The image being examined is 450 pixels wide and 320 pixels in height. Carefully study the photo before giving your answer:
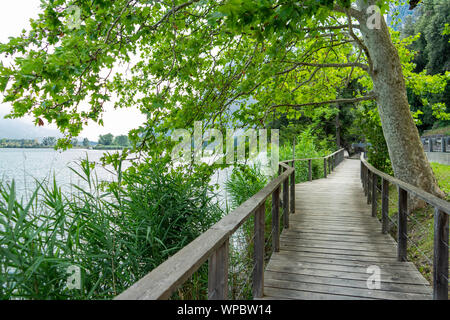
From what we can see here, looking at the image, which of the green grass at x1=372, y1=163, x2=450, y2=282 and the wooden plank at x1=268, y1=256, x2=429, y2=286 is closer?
Result: the wooden plank at x1=268, y1=256, x2=429, y2=286

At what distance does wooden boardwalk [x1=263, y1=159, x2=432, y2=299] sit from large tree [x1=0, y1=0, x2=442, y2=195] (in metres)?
1.85

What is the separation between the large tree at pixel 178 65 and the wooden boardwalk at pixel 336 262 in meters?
1.85

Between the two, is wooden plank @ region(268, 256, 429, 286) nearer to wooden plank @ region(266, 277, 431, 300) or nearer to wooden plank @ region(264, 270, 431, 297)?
wooden plank @ region(264, 270, 431, 297)

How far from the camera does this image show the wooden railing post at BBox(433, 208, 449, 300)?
9.12 ft

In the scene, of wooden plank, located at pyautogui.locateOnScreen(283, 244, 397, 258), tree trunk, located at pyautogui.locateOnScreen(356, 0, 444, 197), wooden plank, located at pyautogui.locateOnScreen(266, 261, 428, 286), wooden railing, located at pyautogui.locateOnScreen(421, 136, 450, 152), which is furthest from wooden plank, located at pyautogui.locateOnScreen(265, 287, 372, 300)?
wooden railing, located at pyautogui.locateOnScreen(421, 136, 450, 152)

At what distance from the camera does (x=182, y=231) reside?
3.31m

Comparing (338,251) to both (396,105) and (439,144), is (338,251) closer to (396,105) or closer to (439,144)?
(396,105)

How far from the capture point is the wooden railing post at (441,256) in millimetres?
2781

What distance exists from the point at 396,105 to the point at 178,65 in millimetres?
4385

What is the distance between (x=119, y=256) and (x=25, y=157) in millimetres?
1238

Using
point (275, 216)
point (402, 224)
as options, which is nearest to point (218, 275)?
point (275, 216)

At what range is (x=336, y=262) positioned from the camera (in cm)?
409

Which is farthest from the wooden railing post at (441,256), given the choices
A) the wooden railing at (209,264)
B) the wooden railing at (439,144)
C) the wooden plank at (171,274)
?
the wooden railing at (439,144)
